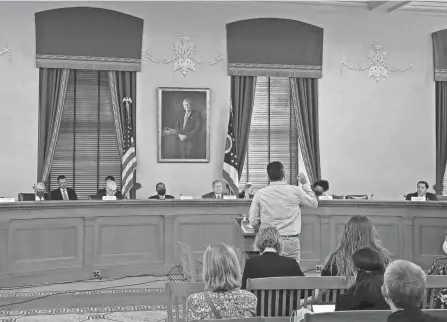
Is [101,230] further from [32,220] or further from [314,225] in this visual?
[314,225]

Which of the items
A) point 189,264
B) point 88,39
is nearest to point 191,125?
point 88,39

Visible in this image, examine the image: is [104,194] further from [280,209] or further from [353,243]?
[353,243]

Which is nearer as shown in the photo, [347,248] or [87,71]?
[347,248]

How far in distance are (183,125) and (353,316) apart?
27.4ft

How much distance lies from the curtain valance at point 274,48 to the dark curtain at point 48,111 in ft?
10.4

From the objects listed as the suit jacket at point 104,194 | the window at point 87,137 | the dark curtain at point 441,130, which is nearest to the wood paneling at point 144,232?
the suit jacket at point 104,194

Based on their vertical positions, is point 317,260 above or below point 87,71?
below

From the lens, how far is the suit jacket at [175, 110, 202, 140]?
10688mm

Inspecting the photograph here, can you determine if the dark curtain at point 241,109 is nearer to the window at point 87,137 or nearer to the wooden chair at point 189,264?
the window at point 87,137

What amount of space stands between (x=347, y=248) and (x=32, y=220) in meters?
5.28

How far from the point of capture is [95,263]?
8.13 meters

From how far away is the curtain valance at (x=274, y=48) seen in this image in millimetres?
10828

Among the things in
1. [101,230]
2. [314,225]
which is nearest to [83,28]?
[101,230]

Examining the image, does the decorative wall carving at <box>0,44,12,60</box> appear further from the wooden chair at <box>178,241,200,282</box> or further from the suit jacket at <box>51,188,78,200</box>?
the wooden chair at <box>178,241,200,282</box>
